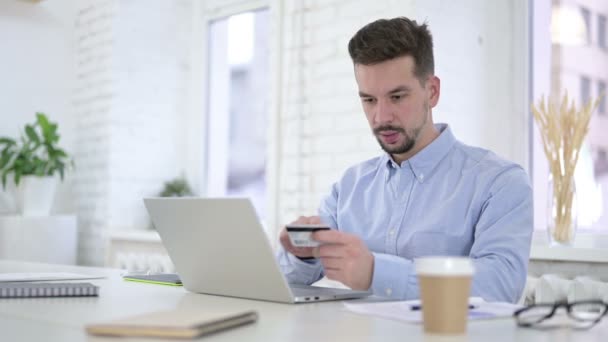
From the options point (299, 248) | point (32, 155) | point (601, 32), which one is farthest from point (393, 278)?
point (32, 155)

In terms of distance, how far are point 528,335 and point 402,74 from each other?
3.31 ft

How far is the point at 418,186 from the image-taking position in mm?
2047

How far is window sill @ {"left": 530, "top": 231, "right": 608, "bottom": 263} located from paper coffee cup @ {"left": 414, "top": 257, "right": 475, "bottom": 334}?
154cm

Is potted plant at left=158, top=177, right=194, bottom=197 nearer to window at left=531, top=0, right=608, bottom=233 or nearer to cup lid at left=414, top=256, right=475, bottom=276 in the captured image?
window at left=531, top=0, right=608, bottom=233

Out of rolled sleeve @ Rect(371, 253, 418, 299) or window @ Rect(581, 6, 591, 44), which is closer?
rolled sleeve @ Rect(371, 253, 418, 299)

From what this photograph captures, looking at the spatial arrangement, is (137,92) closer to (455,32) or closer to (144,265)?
(144,265)

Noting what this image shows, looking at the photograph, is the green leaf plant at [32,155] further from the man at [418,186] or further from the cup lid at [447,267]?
the cup lid at [447,267]

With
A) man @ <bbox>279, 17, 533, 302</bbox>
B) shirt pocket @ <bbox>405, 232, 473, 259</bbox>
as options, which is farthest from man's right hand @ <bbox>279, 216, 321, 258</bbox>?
shirt pocket @ <bbox>405, 232, 473, 259</bbox>

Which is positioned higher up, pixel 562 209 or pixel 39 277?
pixel 562 209

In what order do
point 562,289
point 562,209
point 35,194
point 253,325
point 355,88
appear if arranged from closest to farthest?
point 253,325, point 562,289, point 562,209, point 355,88, point 35,194

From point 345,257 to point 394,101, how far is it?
626 mm

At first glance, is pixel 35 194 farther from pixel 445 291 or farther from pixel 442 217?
pixel 445 291

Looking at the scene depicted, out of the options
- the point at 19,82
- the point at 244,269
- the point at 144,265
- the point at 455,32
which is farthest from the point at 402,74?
the point at 19,82

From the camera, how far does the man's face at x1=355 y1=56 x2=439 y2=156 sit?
2.01m
